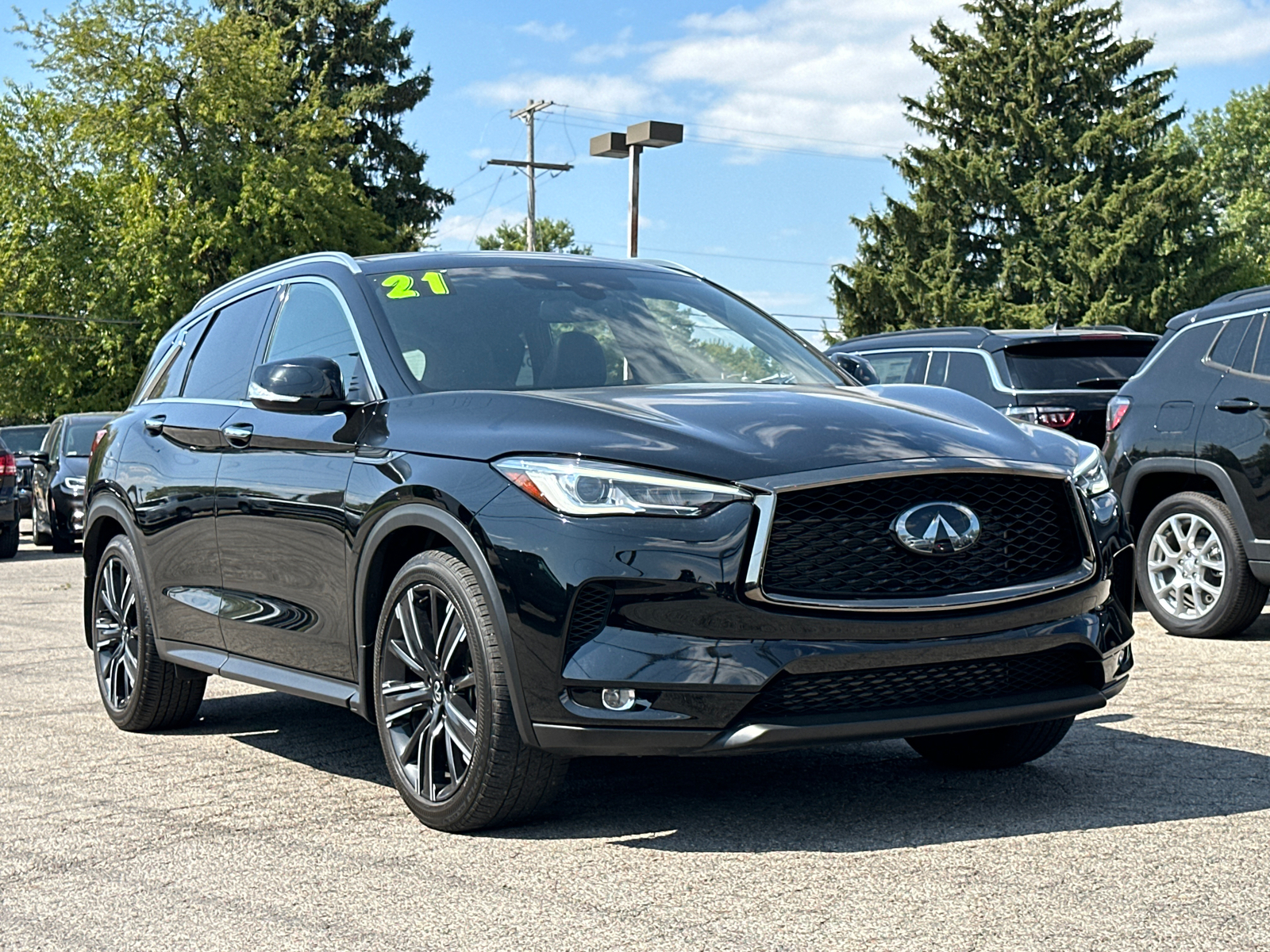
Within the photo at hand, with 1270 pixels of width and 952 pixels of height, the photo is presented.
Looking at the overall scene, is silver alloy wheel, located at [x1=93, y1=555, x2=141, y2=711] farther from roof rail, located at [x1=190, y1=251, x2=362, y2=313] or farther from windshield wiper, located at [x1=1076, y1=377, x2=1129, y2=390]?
windshield wiper, located at [x1=1076, y1=377, x2=1129, y2=390]

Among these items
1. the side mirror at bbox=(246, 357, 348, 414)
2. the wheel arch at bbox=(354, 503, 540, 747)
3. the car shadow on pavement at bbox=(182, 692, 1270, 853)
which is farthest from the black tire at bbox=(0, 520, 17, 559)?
the wheel arch at bbox=(354, 503, 540, 747)

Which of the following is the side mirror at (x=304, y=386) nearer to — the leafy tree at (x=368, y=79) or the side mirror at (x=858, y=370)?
the side mirror at (x=858, y=370)

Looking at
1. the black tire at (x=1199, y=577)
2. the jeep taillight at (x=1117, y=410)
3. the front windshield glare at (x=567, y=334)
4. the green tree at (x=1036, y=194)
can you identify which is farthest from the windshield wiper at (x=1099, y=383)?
the green tree at (x=1036, y=194)

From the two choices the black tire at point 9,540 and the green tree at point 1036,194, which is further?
the green tree at point 1036,194

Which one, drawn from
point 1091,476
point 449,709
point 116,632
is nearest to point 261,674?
point 449,709

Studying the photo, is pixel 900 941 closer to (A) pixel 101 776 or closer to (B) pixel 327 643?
(B) pixel 327 643

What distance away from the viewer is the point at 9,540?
2008cm

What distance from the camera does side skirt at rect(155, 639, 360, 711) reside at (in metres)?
5.38

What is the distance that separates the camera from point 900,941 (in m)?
3.60

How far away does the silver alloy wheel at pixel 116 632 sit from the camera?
7.04 metres

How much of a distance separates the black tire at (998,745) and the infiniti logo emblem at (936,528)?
1.13 m

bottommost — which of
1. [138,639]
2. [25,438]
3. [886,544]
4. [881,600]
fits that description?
[25,438]

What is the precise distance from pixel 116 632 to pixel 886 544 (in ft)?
13.5

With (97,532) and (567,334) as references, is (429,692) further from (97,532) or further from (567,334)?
(97,532)
